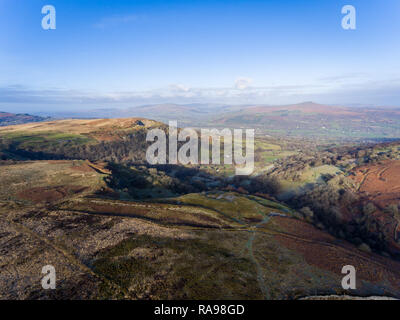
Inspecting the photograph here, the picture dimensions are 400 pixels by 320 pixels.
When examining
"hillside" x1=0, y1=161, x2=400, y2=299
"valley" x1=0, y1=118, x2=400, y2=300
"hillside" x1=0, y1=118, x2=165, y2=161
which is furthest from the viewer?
"hillside" x1=0, y1=118, x2=165, y2=161

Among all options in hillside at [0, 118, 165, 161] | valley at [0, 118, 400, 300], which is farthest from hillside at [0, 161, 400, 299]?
hillside at [0, 118, 165, 161]

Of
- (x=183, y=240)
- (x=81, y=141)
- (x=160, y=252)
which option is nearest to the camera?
(x=160, y=252)

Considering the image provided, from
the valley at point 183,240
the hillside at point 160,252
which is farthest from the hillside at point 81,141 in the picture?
the hillside at point 160,252

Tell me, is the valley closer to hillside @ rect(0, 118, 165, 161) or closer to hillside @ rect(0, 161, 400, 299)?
hillside @ rect(0, 161, 400, 299)

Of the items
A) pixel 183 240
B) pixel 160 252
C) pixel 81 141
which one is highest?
pixel 81 141

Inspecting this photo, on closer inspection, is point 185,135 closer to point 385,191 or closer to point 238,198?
point 238,198

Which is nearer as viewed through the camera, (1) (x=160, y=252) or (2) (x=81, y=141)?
(1) (x=160, y=252)

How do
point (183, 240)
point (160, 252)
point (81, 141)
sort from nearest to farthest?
point (160, 252)
point (183, 240)
point (81, 141)

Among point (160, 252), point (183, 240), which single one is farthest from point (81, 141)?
point (160, 252)

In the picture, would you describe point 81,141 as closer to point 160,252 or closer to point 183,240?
point 183,240

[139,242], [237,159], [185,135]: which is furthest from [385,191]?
[185,135]

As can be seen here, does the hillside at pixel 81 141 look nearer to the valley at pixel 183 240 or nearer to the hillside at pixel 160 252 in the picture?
the valley at pixel 183 240
